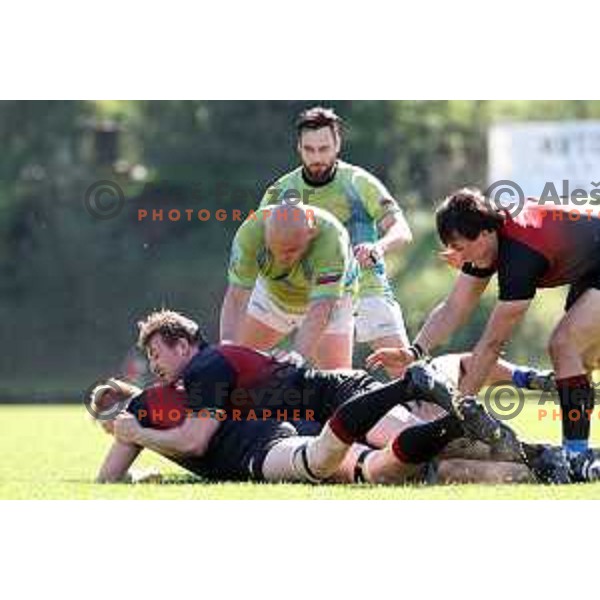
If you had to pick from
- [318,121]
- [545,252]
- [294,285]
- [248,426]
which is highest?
[318,121]

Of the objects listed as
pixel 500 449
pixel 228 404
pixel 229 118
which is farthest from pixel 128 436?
pixel 229 118

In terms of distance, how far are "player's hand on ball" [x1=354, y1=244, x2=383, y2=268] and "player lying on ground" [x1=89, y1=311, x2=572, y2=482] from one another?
177cm

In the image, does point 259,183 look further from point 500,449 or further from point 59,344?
point 500,449

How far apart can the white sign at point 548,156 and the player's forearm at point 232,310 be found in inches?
555

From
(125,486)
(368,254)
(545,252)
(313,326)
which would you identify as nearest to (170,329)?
(125,486)

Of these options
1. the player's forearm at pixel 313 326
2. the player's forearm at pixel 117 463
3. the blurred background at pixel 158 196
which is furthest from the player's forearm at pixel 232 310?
the blurred background at pixel 158 196

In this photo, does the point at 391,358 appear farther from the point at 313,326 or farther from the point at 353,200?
the point at 353,200

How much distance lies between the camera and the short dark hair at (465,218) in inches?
264

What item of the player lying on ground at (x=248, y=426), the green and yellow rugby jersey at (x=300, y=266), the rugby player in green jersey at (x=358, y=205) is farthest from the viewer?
the rugby player in green jersey at (x=358, y=205)

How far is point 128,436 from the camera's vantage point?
6777 mm

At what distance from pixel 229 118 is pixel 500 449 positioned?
628 inches

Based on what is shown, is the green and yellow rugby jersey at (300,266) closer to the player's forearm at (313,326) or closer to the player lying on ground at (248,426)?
the player's forearm at (313,326)

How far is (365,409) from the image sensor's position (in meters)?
6.21

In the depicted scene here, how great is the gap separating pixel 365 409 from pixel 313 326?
1313 mm
